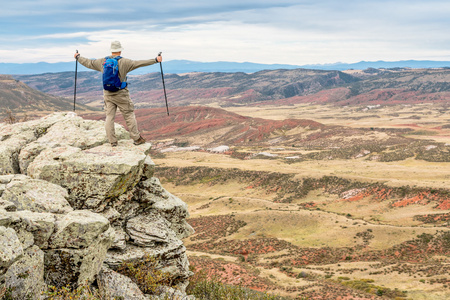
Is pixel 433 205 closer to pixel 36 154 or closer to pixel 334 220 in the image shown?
pixel 334 220

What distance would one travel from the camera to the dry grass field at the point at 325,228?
31.4 metres

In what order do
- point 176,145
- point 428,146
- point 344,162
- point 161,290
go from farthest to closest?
point 176,145, point 428,146, point 344,162, point 161,290

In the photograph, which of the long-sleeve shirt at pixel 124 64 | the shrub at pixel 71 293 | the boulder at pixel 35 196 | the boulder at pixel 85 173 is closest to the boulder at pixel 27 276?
the shrub at pixel 71 293

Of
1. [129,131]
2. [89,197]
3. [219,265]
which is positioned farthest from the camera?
[219,265]

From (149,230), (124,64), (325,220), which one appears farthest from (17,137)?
(325,220)

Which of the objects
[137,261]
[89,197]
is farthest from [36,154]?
[137,261]

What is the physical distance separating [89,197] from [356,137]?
401 feet

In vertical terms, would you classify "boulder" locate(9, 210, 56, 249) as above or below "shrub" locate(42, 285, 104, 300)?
above

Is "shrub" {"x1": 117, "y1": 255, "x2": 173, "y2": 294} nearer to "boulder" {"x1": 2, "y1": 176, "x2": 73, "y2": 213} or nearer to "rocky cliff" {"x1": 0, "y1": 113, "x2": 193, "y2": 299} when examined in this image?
"rocky cliff" {"x1": 0, "y1": 113, "x2": 193, "y2": 299}

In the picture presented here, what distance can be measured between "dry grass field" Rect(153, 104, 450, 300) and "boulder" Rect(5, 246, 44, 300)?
21.5 meters

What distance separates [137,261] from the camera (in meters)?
14.3

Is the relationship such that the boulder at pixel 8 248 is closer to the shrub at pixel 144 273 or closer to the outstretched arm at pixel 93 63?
the shrub at pixel 144 273

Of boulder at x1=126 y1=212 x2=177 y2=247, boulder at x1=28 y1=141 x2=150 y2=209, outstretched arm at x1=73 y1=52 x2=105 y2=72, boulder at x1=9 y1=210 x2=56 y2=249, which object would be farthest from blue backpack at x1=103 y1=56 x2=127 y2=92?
boulder at x1=9 y1=210 x2=56 y2=249

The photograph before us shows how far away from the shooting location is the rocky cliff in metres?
10.3
